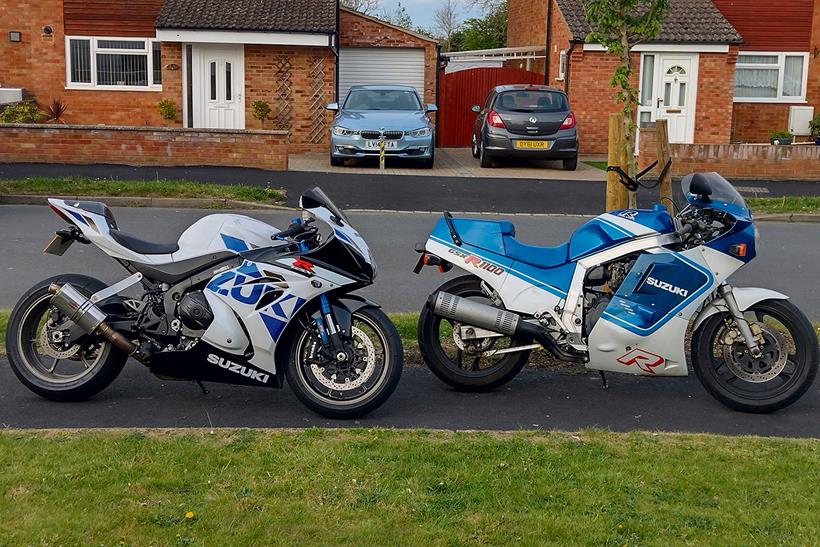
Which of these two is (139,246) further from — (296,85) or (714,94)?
(714,94)

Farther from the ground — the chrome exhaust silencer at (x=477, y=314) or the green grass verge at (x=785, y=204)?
the chrome exhaust silencer at (x=477, y=314)

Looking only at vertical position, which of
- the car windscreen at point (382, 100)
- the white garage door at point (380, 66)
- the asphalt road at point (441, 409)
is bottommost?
the asphalt road at point (441, 409)

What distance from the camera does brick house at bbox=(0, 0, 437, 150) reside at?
2628cm

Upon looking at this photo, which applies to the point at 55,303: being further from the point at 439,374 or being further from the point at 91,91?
the point at 91,91

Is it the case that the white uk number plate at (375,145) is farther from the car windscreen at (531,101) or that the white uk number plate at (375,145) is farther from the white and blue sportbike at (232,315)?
the white and blue sportbike at (232,315)

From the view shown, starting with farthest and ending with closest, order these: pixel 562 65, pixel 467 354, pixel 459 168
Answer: pixel 562 65 < pixel 459 168 < pixel 467 354

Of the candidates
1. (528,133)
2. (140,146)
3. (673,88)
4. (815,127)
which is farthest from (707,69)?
(140,146)

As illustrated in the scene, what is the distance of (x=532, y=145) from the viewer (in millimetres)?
22453

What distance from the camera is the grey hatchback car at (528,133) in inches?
884

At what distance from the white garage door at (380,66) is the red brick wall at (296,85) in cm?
212

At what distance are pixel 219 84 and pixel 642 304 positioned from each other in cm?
2204

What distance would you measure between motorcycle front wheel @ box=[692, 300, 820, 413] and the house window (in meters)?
21.6

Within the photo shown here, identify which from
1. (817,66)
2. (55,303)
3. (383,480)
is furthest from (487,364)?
(817,66)

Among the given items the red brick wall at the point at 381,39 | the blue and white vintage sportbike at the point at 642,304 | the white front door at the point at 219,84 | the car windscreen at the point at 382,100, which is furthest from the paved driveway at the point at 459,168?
the blue and white vintage sportbike at the point at 642,304
